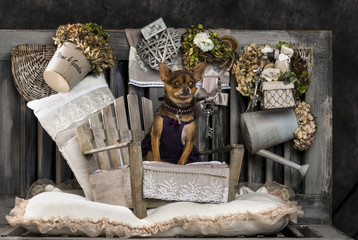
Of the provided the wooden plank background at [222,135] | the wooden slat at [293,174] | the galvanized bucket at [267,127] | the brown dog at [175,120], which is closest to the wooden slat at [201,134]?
the wooden plank background at [222,135]

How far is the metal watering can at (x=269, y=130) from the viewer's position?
3.03 meters

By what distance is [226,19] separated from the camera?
12.0 ft

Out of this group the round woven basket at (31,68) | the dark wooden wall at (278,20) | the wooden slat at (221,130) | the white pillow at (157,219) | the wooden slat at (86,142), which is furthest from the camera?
the dark wooden wall at (278,20)

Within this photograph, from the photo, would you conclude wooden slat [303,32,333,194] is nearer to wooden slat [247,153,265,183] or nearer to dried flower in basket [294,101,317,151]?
dried flower in basket [294,101,317,151]

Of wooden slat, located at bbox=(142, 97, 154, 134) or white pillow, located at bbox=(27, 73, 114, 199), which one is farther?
wooden slat, located at bbox=(142, 97, 154, 134)

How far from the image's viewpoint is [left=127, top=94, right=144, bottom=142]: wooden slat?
3.06m

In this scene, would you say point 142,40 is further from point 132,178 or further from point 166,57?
point 132,178

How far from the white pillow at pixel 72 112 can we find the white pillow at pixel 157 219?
30 centimetres

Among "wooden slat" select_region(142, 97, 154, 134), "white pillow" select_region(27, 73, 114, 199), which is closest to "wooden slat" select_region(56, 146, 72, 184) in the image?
"white pillow" select_region(27, 73, 114, 199)

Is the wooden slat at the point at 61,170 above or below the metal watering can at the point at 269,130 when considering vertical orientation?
below

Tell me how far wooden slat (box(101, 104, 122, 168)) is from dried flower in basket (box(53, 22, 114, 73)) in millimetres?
271

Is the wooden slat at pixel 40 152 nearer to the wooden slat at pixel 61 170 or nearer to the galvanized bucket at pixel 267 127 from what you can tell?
the wooden slat at pixel 61 170

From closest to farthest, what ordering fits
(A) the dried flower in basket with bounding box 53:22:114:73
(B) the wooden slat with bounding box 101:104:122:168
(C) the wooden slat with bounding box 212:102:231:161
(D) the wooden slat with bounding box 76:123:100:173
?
(D) the wooden slat with bounding box 76:123:100:173 → (B) the wooden slat with bounding box 101:104:122:168 → (A) the dried flower in basket with bounding box 53:22:114:73 → (C) the wooden slat with bounding box 212:102:231:161

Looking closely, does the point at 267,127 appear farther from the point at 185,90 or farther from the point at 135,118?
the point at 135,118
